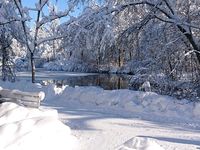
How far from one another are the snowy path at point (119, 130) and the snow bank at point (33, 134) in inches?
17.8

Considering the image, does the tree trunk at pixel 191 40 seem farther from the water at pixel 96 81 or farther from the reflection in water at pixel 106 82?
the reflection in water at pixel 106 82

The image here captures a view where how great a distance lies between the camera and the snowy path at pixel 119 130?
805cm

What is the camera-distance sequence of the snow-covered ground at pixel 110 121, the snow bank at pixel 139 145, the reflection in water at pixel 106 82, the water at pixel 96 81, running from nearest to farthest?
the snow bank at pixel 139 145, the snow-covered ground at pixel 110 121, the reflection in water at pixel 106 82, the water at pixel 96 81

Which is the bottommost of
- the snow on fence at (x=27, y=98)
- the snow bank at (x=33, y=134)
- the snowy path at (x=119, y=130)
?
the snowy path at (x=119, y=130)

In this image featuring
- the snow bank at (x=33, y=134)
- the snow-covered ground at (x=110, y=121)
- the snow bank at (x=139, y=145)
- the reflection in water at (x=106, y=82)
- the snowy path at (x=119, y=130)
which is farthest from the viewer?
the reflection in water at (x=106, y=82)

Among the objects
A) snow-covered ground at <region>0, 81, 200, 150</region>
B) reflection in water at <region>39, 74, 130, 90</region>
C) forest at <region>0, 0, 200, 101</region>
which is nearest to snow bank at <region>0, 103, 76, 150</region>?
snow-covered ground at <region>0, 81, 200, 150</region>

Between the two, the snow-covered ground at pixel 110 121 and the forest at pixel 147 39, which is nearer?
the snow-covered ground at pixel 110 121

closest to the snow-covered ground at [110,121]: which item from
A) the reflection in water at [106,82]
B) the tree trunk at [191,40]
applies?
the tree trunk at [191,40]

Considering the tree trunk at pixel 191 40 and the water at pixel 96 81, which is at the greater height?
the tree trunk at pixel 191 40

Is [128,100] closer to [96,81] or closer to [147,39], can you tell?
[147,39]

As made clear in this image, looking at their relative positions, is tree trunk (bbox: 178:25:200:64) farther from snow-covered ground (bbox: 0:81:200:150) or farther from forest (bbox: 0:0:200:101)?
snow-covered ground (bbox: 0:81:200:150)

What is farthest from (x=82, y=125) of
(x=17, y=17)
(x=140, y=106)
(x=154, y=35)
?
(x=17, y=17)

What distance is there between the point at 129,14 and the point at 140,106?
4834 millimetres

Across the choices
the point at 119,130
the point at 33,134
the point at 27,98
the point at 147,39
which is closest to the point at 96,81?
the point at 147,39
